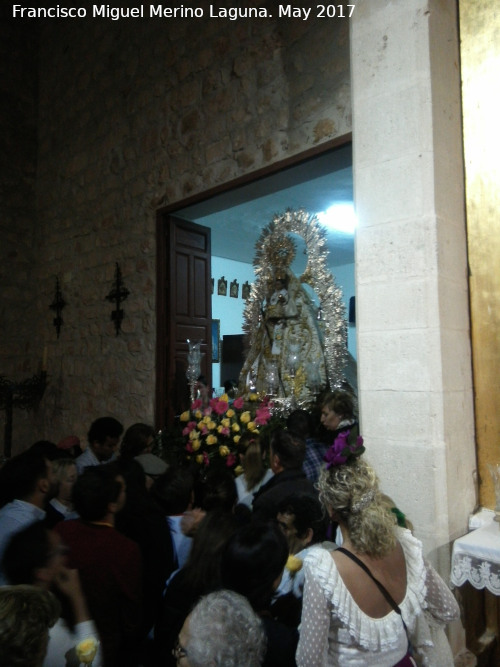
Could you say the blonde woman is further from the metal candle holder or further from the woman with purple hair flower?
the metal candle holder

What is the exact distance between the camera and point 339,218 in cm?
723

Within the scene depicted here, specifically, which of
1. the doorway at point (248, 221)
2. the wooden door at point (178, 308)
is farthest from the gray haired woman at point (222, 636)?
the wooden door at point (178, 308)

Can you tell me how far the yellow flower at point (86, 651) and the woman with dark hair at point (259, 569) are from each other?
43 cm

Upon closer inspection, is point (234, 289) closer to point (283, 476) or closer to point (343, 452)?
point (283, 476)

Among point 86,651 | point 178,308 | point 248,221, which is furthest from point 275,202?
point 86,651

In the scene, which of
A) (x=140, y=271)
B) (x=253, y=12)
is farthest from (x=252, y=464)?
(x=253, y=12)

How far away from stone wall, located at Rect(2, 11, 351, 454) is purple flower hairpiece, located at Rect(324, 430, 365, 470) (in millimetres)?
3023

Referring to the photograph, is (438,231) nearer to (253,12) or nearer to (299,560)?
(299,560)

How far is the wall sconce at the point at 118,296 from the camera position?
6001 mm

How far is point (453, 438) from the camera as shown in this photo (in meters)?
2.47

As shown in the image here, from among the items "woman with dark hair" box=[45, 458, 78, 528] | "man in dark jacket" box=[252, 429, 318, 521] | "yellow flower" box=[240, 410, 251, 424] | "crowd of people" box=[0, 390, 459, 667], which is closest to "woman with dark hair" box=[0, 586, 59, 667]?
"crowd of people" box=[0, 390, 459, 667]

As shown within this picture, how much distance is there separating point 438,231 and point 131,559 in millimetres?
1929

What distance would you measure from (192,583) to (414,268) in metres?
1.67

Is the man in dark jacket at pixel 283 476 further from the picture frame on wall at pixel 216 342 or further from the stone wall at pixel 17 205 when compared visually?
the picture frame on wall at pixel 216 342
